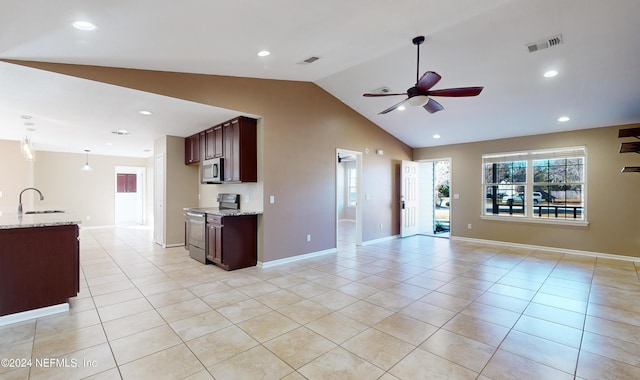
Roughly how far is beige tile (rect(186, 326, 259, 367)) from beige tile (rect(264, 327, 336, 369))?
0.21 m

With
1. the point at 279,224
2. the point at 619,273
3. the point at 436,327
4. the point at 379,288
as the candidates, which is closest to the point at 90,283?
the point at 279,224

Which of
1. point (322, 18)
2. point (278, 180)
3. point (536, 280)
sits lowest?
point (536, 280)

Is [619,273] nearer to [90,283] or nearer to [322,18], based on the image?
[322,18]

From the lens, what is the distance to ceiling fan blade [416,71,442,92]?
278 cm

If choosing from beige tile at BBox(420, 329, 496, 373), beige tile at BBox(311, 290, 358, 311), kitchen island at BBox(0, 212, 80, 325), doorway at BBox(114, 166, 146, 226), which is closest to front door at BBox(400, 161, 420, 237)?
beige tile at BBox(311, 290, 358, 311)

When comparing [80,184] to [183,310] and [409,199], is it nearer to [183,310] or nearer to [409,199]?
[183,310]

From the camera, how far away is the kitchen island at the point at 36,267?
9.16ft

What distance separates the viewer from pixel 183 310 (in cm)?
310

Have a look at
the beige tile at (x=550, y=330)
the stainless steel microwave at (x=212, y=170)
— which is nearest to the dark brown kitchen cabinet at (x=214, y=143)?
the stainless steel microwave at (x=212, y=170)

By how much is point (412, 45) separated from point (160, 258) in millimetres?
5505

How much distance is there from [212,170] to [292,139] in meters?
1.60

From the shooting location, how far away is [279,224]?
4.99 m

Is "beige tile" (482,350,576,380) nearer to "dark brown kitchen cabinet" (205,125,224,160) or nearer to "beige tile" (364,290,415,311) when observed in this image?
"beige tile" (364,290,415,311)

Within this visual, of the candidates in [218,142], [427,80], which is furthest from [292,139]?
[427,80]
